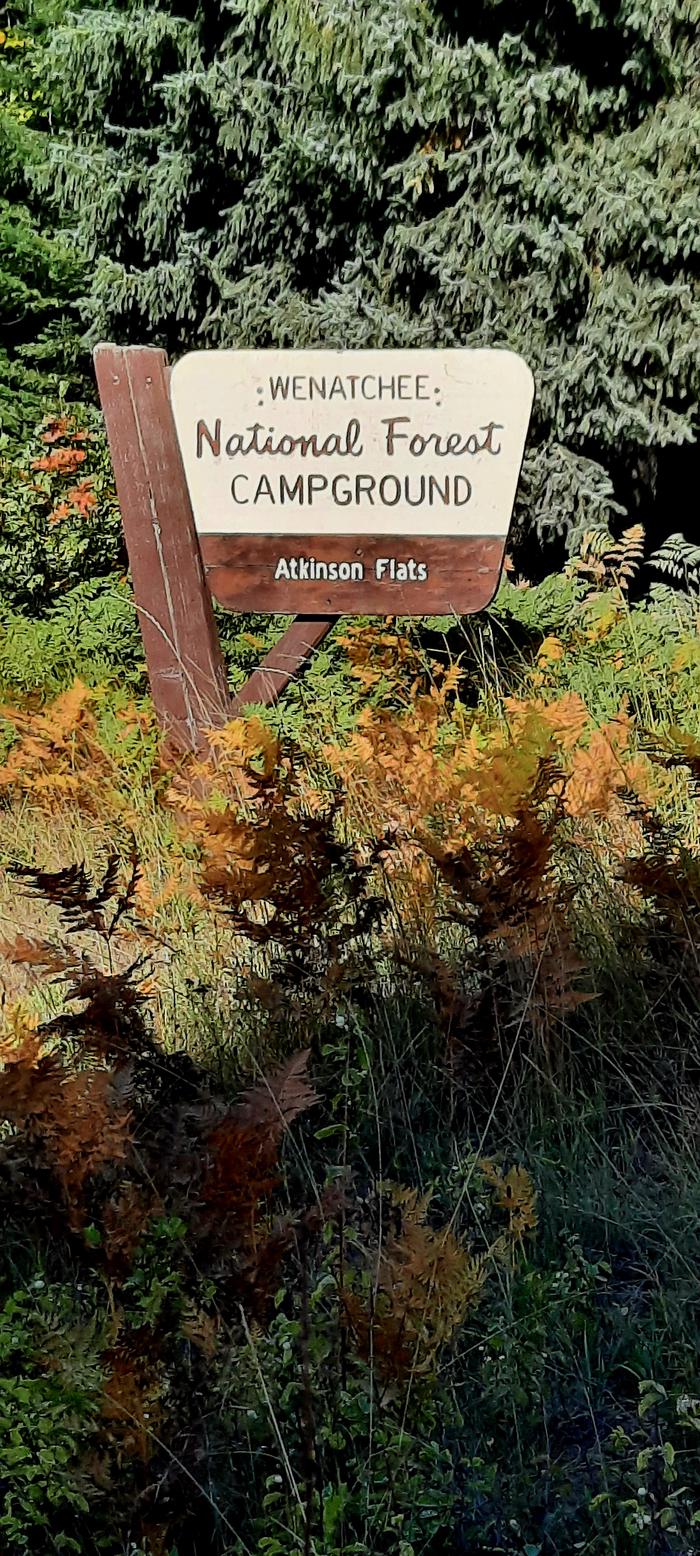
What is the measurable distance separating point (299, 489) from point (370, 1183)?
8.05 feet

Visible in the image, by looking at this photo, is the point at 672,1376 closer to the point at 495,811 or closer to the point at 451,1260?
the point at 451,1260

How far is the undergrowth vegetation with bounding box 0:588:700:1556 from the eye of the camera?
5.92 feet

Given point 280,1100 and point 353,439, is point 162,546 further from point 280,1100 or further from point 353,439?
point 280,1100

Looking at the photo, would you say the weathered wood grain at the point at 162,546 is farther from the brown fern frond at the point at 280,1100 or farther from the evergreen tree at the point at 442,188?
the brown fern frond at the point at 280,1100

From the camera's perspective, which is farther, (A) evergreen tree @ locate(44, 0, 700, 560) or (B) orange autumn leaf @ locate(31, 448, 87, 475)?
(B) orange autumn leaf @ locate(31, 448, 87, 475)

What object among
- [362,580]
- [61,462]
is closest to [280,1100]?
[362,580]

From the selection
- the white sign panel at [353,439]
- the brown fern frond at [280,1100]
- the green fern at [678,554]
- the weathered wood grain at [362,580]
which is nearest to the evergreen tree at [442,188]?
the green fern at [678,554]

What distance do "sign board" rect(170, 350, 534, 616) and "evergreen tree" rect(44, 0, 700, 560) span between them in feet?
6.65

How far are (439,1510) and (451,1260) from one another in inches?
12.1

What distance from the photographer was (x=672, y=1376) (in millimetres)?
2000

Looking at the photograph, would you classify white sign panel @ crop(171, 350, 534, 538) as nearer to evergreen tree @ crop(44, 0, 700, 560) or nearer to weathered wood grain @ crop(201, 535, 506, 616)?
weathered wood grain @ crop(201, 535, 506, 616)

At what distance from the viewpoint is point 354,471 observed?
430 cm

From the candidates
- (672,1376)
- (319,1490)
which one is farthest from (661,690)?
(319,1490)

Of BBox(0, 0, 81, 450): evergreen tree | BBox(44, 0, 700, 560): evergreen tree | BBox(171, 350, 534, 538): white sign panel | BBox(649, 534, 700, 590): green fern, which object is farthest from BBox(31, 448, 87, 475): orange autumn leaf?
BBox(649, 534, 700, 590): green fern
